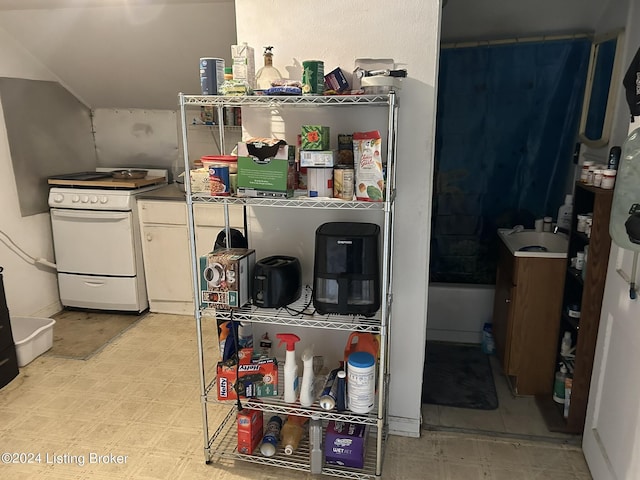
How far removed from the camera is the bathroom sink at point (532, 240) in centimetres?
250

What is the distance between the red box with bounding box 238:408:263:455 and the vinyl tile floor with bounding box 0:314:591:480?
0.07 meters

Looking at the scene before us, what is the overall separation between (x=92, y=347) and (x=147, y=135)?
170cm

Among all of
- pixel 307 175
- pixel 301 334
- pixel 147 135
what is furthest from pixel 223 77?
pixel 147 135

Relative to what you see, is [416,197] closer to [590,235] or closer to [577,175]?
[590,235]

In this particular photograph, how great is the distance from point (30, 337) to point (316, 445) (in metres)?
1.88

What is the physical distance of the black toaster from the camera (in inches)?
73.1

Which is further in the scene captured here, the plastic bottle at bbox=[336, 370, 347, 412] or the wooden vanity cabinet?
the wooden vanity cabinet

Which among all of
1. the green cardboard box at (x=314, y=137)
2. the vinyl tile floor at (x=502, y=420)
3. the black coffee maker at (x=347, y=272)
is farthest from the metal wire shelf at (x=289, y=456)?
the green cardboard box at (x=314, y=137)

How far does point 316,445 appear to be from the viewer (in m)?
1.89

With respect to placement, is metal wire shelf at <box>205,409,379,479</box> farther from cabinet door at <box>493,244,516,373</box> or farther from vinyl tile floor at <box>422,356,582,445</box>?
cabinet door at <box>493,244,516,373</box>

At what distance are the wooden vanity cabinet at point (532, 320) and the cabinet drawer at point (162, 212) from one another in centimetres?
213

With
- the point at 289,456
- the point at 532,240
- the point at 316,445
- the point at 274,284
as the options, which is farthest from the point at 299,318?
the point at 532,240

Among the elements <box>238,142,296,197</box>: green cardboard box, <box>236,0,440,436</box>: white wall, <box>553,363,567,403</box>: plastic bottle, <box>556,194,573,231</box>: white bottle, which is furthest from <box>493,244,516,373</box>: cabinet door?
<box>238,142,296,197</box>: green cardboard box

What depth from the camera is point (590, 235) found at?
1.99 metres
